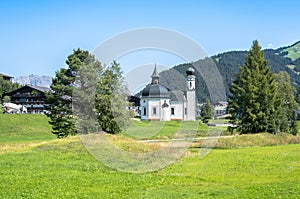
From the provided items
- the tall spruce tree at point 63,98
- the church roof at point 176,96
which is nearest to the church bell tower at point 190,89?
the church roof at point 176,96

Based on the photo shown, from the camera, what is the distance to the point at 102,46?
2309cm

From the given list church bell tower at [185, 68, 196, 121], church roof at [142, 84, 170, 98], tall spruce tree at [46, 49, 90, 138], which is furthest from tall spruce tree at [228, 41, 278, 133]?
church bell tower at [185, 68, 196, 121]

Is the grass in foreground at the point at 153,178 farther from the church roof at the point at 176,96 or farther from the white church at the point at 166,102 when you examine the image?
the church roof at the point at 176,96

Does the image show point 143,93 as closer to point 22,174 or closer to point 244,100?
point 244,100

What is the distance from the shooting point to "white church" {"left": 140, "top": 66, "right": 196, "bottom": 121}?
105m

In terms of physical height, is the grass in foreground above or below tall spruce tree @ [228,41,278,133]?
below

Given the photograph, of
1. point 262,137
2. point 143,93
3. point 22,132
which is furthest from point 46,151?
point 143,93

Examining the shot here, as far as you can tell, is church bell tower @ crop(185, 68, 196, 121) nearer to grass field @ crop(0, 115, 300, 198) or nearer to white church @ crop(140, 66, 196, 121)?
white church @ crop(140, 66, 196, 121)

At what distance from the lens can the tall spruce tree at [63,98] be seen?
4975 cm

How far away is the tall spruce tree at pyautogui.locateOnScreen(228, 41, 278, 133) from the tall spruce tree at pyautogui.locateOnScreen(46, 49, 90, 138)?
2175 centimetres

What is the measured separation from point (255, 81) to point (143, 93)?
5542 centimetres

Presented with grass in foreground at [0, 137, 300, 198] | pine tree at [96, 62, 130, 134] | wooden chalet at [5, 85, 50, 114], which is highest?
wooden chalet at [5, 85, 50, 114]

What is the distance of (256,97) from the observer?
173 ft

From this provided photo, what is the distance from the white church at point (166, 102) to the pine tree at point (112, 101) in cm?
5338
